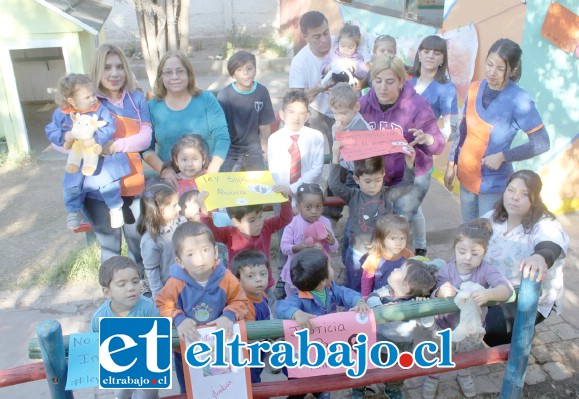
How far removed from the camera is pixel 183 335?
239 centimetres

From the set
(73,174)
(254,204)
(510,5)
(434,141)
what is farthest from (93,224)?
(510,5)

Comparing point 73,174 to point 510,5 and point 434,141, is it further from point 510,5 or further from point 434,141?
point 510,5

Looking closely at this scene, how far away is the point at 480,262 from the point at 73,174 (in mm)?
2715

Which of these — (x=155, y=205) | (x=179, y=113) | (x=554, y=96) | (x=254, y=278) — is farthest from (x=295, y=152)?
(x=554, y=96)

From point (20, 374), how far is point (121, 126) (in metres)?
2.01

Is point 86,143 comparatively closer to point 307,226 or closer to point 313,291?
point 307,226

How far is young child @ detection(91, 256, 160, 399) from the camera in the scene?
8.75ft

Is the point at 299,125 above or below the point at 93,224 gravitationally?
above

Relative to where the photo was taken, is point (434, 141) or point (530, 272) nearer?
point (530, 272)

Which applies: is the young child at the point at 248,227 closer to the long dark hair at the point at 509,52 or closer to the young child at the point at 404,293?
the young child at the point at 404,293

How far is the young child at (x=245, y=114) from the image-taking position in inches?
174

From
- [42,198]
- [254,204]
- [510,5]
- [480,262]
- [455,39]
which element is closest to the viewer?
[480,262]

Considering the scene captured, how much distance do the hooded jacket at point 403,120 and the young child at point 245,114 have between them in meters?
1.04

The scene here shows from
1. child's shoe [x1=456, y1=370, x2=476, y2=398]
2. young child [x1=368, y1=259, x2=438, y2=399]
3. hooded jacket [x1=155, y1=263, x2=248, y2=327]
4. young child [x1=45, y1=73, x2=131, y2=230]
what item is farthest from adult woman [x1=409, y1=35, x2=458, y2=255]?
young child [x1=45, y1=73, x2=131, y2=230]
